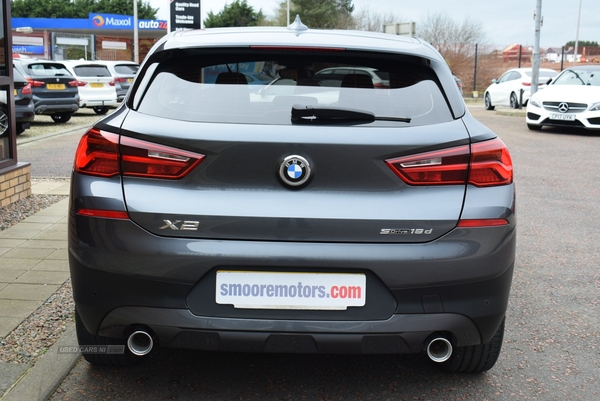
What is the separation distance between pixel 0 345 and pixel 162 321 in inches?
50.9

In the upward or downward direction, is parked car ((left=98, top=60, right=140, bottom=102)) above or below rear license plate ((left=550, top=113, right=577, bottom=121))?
above

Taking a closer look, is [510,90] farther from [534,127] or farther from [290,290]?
[290,290]

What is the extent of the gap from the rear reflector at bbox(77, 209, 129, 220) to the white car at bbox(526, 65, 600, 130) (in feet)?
50.2

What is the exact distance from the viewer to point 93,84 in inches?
854

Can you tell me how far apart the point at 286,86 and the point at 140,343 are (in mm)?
1183

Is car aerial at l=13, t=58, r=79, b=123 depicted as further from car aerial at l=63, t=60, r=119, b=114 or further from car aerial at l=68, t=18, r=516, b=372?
car aerial at l=68, t=18, r=516, b=372

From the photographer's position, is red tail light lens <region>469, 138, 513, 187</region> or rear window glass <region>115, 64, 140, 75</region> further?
rear window glass <region>115, 64, 140, 75</region>

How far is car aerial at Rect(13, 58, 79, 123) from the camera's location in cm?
1809

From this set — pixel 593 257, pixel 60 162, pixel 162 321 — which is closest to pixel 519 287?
pixel 593 257

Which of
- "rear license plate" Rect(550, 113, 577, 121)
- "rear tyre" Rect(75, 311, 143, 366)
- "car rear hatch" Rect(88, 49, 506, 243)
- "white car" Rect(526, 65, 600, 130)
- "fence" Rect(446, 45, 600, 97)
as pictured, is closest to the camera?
"car rear hatch" Rect(88, 49, 506, 243)

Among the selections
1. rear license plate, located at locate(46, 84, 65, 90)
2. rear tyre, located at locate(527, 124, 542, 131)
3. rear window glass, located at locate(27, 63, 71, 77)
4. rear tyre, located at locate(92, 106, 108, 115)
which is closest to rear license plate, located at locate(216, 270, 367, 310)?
rear tyre, located at locate(527, 124, 542, 131)

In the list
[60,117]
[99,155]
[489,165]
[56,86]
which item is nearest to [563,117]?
[56,86]

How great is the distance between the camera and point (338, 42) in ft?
10.8

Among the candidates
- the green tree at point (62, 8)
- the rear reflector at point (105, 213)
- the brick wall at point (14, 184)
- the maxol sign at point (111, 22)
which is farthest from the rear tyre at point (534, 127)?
the green tree at point (62, 8)
